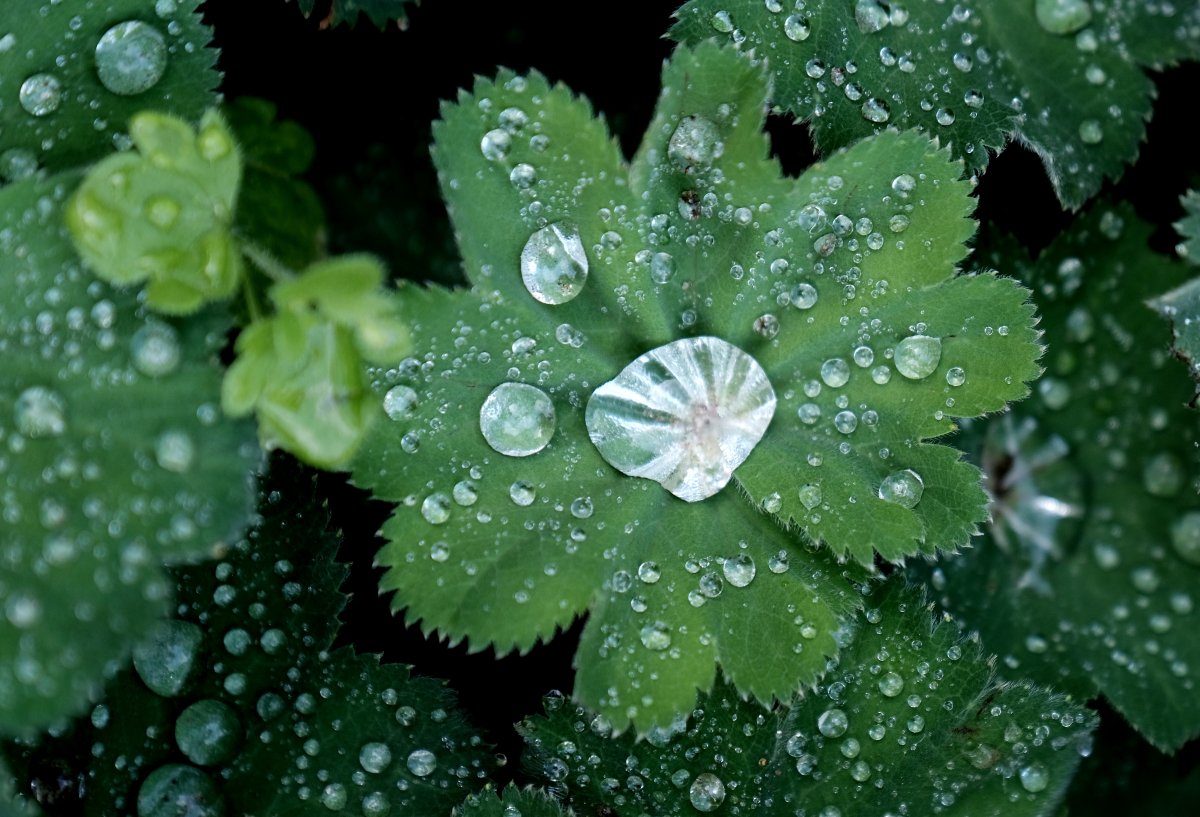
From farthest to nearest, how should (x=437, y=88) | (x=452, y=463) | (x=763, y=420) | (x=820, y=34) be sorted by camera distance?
1. (x=437, y=88)
2. (x=820, y=34)
3. (x=763, y=420)
4. (x=452, y=463)

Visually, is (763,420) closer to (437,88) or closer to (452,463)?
(452,463)

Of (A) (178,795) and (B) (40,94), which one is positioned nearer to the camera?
(B) (40,94)

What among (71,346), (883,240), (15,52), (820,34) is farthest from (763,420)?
(15,52)

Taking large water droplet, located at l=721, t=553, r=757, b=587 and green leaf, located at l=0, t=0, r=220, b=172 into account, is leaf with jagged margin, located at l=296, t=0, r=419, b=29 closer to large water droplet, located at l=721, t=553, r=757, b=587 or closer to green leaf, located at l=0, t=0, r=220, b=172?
green leaf, located at l=0, t=0, r=220, b=172

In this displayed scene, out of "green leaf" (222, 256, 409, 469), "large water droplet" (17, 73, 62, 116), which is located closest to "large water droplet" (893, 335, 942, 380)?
"green leaf" (222, 256, 409, 469)

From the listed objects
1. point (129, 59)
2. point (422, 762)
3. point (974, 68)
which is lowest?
point (422, 762)

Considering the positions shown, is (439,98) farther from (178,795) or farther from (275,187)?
(178,795)

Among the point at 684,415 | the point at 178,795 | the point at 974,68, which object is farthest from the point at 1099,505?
the point at 178,795
